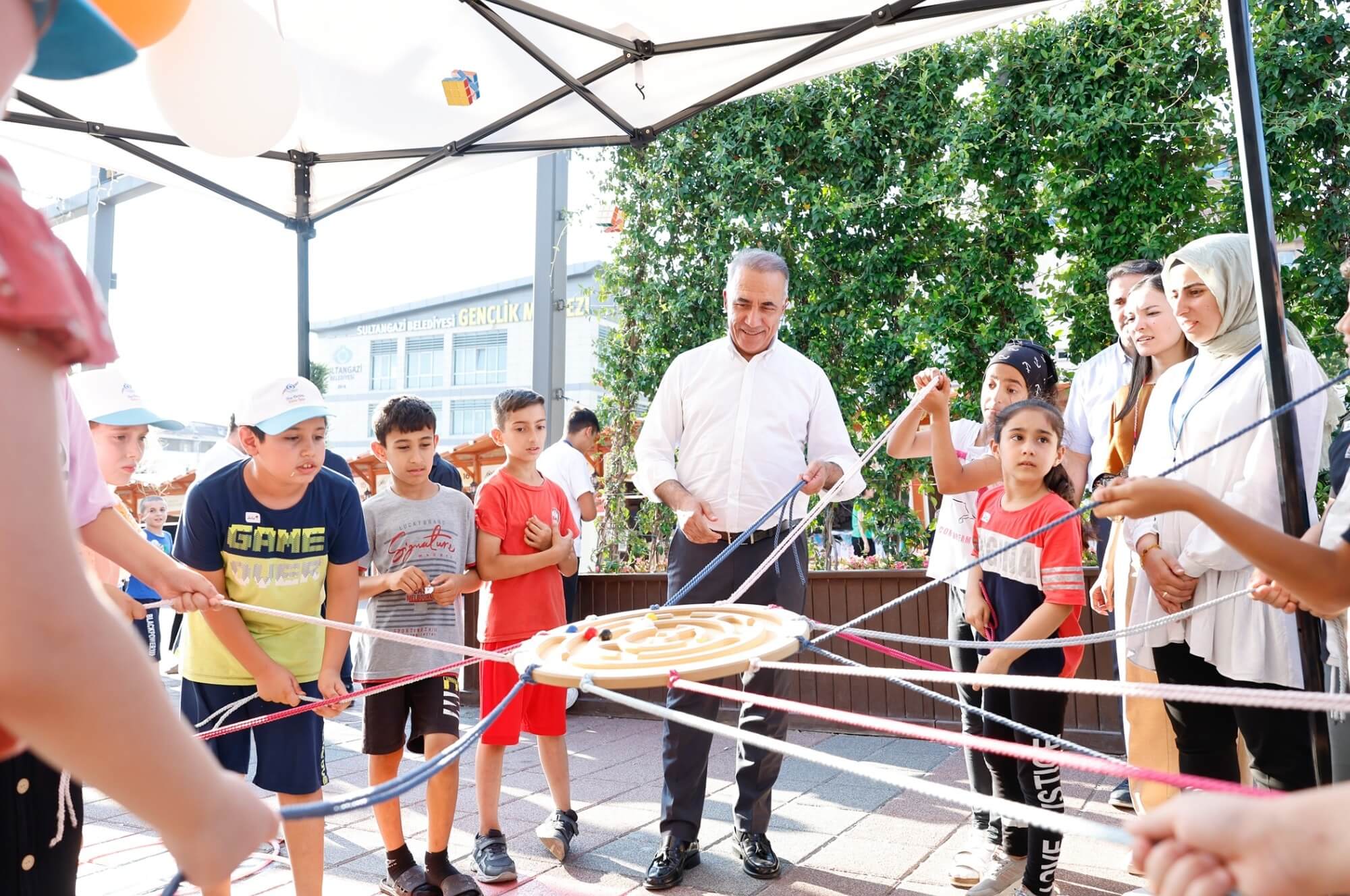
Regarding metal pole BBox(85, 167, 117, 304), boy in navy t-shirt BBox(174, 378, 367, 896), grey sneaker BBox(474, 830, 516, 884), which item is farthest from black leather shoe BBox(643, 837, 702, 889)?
metal pole BBox(85, 167, 117, 304)

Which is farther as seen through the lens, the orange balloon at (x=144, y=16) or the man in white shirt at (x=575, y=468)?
the man in white shirt at (x=575, y=468)

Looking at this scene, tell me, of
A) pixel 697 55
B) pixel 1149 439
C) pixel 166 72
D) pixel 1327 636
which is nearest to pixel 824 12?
pixel 697 55

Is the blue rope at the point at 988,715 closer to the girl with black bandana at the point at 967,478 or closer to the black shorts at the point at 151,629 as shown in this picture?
the girl with black bandana at the point at 967,478

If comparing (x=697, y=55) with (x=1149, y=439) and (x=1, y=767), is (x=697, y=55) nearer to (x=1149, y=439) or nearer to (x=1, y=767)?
(x=1149, y=439)

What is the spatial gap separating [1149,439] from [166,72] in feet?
10.5

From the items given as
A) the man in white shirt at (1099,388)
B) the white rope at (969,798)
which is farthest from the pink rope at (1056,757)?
the man in white shirt at (1099,388)

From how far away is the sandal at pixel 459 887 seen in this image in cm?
283

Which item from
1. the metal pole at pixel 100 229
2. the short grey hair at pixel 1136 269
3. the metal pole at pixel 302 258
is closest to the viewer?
the short grey hair at pixel 1136 269

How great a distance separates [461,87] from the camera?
4.13m

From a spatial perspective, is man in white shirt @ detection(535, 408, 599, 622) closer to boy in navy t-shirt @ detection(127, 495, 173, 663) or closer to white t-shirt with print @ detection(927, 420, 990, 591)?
boy in navy t-shirt @ detection(127, 495, 173, 663)

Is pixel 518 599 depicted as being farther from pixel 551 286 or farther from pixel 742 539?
pixel 551 286

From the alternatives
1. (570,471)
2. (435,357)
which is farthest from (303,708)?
(435,357)

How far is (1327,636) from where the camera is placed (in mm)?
2215

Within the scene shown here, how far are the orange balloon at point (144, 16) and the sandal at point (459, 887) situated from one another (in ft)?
7.89
